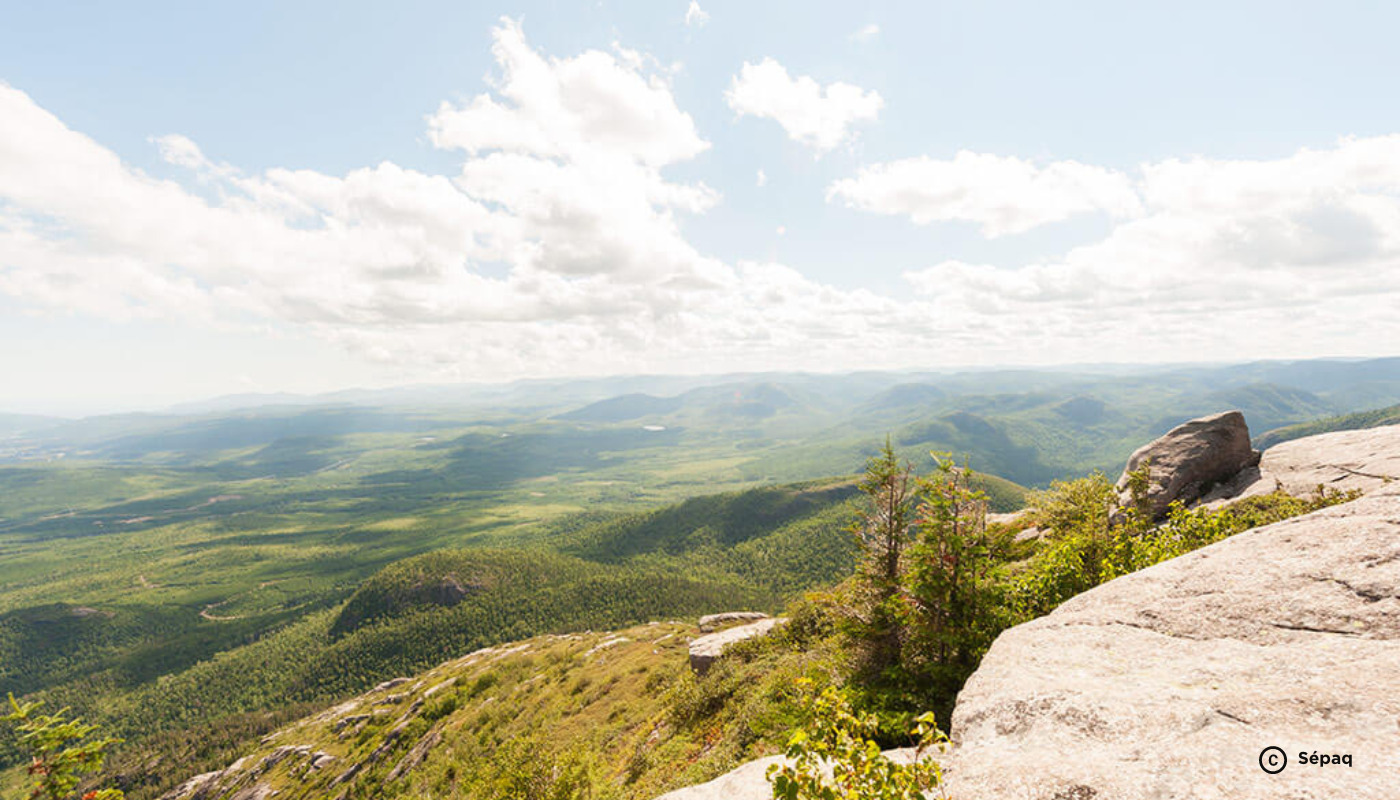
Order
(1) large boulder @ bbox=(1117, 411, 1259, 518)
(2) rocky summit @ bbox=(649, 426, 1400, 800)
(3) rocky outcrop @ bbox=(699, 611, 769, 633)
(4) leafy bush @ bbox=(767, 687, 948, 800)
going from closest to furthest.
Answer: (4) leafy bush @ bbox=(767, 687, 948, 800), (2) rocky summit @ bbox=(649, 426, 1400, 800), (1) large boulder @ bbox=(1117, 411, 1259, 518), (3) rocky outcrop @ bbox=(699, 611, 769, 633)

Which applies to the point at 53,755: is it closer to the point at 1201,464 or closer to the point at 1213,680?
the point at 1213,680

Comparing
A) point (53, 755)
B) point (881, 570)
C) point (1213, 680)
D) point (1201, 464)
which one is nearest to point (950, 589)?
point (881, 570)

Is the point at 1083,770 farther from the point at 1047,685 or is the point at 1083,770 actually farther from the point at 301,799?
the point at 301,799

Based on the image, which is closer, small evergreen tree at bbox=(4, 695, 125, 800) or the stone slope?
the stone slope

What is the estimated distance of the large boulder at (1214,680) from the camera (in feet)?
27.7

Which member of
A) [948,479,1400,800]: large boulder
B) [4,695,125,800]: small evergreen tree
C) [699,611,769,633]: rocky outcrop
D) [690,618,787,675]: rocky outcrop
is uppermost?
[948,479,1400,800]: large boulder

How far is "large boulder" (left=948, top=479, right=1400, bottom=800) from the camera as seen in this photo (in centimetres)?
845

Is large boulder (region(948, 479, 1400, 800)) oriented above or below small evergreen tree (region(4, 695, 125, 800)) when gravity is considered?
above

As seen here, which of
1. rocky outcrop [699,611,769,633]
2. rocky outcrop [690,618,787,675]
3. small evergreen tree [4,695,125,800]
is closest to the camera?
small evergreen tree [4,695,125,800]

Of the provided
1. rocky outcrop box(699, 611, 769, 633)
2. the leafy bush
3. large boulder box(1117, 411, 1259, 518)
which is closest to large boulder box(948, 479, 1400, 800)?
the leafy bush

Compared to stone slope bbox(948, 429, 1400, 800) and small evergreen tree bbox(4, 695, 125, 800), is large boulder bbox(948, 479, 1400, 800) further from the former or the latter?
small evergreen tree bbox(4, 695, 125, 800)

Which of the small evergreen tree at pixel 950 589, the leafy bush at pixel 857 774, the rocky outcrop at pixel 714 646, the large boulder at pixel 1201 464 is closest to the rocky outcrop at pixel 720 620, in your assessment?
the rocky outcrop at pixel 714 646

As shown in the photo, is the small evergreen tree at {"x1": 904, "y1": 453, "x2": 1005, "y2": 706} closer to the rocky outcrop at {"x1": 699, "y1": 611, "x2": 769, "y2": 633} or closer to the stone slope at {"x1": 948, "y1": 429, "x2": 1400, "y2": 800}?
the stone slope at {"x1": 948, "y1": 429, "x2": 1400, "y2": 800}

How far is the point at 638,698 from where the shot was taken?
49969mm
